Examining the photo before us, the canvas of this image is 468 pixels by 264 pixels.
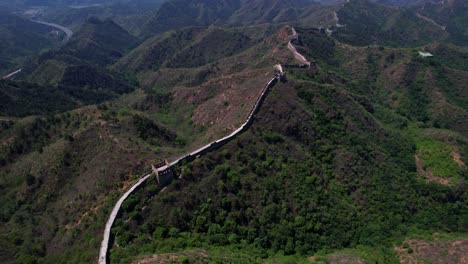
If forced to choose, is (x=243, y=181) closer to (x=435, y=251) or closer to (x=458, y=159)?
(x=435, y=251)

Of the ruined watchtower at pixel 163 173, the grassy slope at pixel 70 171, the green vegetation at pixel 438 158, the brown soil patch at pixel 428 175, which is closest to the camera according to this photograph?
the grassy slope at pixel 70 171

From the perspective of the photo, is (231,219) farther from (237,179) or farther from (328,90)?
(328,90)

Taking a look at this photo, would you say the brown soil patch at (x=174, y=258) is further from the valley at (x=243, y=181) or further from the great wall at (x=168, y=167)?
the great wall at (x=168, y=167)

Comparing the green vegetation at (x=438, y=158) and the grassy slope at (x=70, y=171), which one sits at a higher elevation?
the grassy slope at (x=70, y=171)

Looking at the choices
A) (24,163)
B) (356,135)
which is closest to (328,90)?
(356,135)

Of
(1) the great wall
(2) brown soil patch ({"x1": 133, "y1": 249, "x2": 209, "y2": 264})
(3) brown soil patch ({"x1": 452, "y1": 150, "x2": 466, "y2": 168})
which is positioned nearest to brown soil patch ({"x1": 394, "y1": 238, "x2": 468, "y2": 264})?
(3) brown soil patch ({"x1": 452, "y1": 150, "x2": 466, "y2": 168})

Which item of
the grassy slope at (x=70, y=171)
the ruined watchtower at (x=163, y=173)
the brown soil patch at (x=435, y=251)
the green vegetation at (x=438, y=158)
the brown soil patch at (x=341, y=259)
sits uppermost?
the ruined watchtower at (x=163, y=173)

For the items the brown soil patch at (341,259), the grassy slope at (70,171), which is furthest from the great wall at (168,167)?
the brown soil patch at (341,259)

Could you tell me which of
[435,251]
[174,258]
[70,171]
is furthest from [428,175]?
[70,171]

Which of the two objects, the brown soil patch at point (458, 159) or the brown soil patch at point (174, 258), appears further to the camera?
the brown soil patch at point (458, 159)
